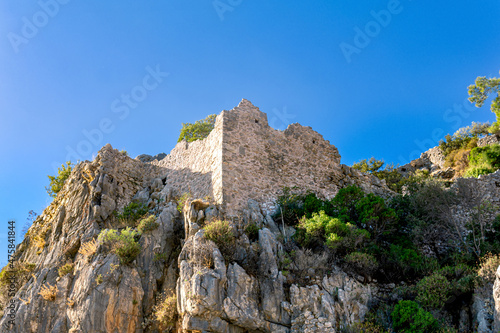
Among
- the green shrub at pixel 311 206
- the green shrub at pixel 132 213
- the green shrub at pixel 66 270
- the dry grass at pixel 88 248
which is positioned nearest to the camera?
the dry grass at pixel 88 248

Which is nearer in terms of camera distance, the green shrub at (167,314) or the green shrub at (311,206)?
the green shrub at (167,314)

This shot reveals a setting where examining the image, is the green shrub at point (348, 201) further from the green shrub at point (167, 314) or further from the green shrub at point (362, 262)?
the green shrub at point (167, 314)

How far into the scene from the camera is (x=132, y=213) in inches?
731

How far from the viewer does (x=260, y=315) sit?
12.5 metres

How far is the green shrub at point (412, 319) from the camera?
1214 cm

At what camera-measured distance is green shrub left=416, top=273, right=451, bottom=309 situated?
1303 centimetres

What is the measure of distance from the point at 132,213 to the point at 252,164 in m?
5.76

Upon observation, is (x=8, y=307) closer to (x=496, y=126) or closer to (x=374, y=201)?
(x=374, y=201)

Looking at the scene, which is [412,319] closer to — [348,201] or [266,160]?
[348,201]

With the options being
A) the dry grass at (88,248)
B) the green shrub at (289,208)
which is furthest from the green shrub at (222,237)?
the dry grass at (88,248)

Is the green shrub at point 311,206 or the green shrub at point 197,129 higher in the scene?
the green shrub at point 197,129

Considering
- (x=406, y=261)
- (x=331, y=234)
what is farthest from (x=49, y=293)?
(x=406, y=261)

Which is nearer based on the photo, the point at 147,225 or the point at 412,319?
the point at 412,319

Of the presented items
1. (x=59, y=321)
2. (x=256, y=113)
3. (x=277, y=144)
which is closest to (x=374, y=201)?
(x=277, y=144)
